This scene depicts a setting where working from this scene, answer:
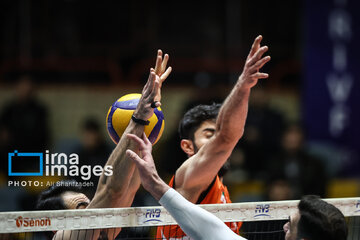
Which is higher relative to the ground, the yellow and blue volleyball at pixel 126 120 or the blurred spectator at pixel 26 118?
the blurred spectator at pixel 26 118

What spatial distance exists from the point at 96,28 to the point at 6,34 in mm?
1716

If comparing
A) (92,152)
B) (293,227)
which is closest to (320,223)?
(293,227)

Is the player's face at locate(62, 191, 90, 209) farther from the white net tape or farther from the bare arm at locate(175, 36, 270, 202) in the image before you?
the bare arm at locate(175, 36, 270, 202)

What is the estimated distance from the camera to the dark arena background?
8.50m

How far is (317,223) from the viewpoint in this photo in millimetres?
3137

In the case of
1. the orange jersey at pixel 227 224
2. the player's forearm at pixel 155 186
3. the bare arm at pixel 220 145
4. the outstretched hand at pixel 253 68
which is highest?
the outstretched hand at pixel 253 68

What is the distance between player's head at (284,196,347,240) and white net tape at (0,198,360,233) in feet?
1.81

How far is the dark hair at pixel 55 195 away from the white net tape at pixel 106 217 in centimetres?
41

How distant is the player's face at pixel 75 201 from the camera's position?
3.86 m

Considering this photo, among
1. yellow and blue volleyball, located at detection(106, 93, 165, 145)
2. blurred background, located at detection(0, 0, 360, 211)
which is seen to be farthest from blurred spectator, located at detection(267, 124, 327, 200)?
yellow and blue volleyball, located at detection(106, 93, 165, 145)

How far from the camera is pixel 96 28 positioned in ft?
39.3

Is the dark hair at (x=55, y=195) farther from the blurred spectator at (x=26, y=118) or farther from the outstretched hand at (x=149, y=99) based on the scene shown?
the blurred spectator at (x=26, y=118)

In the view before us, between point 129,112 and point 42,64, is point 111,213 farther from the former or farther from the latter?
point 42,64

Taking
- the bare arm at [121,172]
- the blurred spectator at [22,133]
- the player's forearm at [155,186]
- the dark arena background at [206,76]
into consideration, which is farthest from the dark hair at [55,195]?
the dark arena background at [206,76]
